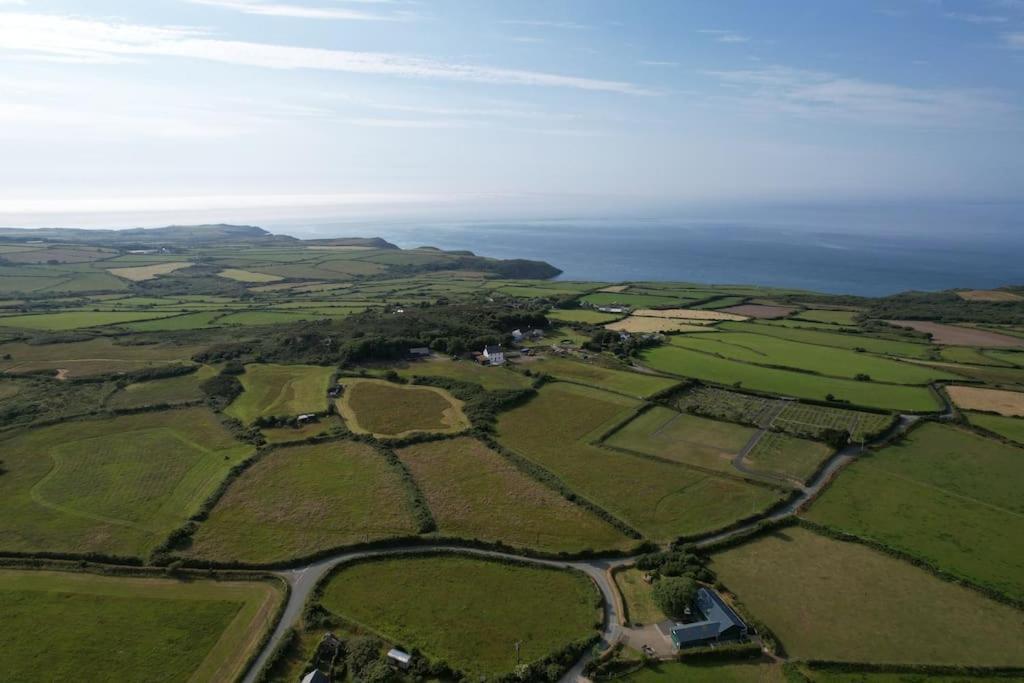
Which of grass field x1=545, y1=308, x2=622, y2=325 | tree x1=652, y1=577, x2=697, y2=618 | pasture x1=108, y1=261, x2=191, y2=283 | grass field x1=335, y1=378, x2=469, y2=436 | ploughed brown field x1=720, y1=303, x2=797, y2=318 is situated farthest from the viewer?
pasture x1=108, y1=261, x2=191, y2=283

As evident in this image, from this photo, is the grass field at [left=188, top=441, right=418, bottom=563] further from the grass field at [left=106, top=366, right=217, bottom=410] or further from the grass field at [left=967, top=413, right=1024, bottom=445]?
the grass field at [left=967, top=413, right=1024, bottom=445]

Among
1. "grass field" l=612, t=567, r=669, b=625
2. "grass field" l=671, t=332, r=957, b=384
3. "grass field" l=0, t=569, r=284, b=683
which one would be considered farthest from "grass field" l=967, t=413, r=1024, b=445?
"grass field" l=0, t=569, r=284, b=683

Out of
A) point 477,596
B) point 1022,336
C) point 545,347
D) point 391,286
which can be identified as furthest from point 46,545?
point 1022,336

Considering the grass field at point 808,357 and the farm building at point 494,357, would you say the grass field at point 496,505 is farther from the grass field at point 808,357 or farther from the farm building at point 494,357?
the grass field at point 808,357

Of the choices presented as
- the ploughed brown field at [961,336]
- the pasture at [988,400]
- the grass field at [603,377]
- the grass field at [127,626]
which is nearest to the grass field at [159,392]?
the grass field at [127,626]

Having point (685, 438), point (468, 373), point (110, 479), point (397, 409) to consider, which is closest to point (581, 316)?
point (468, 373)

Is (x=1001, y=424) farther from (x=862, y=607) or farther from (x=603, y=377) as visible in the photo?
(x=603, y=377)

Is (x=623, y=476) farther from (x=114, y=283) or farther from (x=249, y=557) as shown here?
(x=114, y=283)
